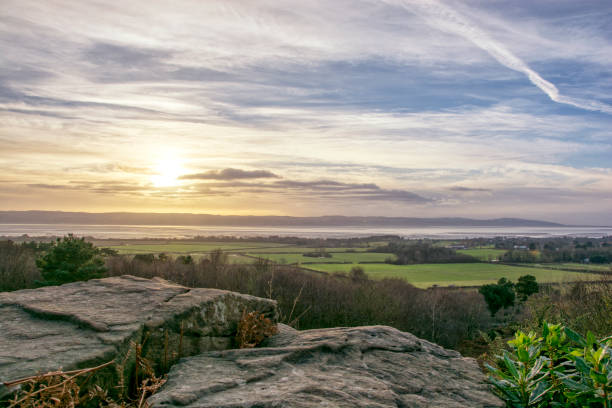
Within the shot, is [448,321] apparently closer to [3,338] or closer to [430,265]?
[430,265]

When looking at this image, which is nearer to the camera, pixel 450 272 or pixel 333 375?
pixel 333 375

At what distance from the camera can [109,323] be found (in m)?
5.35

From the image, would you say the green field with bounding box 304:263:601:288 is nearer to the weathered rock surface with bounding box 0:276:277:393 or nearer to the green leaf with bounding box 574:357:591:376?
the weathered rock surface with bounding box 0:276:277:393

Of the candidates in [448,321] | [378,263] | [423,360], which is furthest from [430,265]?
[423,360]

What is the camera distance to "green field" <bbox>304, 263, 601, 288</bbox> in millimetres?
49688

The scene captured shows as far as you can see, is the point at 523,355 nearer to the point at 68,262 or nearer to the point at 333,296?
the point at 68,262

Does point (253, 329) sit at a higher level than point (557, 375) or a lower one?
lower

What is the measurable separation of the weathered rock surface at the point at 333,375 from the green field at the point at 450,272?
40571 millimetres

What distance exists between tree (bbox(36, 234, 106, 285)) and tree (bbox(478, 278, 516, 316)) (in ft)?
120

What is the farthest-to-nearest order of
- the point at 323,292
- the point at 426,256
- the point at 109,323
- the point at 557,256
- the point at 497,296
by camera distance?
1. the point at 426,256
2. the point at 557,256
3. the point at 497,296
4. the point at 323,292
5. the point at 109,323

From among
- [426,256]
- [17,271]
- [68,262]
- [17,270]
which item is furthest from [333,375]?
[426,256]

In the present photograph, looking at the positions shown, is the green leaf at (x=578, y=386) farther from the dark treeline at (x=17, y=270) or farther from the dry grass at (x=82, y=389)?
the dark treeline at (x=17, y=270)

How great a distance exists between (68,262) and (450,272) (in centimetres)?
5100

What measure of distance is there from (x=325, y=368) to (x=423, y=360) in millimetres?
1512
